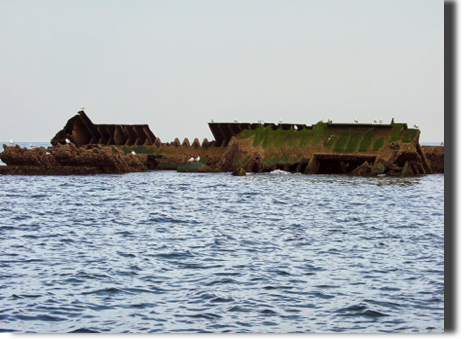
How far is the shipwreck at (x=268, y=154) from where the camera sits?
42.9 m

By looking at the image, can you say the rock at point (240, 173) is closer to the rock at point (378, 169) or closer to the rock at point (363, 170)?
the rock at point (363, 170)

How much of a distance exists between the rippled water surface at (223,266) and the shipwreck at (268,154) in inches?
581

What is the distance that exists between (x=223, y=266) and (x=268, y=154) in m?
34.1

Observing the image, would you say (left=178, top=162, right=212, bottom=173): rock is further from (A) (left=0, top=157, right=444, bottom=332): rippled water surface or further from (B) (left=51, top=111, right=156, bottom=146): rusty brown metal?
(A) (left=0, top=157, right=444, bottom=332): rippled water surface

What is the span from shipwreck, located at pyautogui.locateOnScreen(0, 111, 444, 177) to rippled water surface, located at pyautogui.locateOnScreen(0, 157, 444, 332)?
14745mm

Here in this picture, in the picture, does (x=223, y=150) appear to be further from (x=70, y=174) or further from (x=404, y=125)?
(x=404, y=125)

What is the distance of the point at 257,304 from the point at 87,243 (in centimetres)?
799

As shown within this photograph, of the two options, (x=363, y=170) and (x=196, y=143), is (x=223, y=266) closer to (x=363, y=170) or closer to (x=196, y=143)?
(x=363, y=170)

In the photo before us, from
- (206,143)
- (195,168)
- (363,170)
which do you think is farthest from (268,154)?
(206,143)

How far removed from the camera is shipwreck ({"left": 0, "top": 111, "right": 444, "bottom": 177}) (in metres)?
42.9

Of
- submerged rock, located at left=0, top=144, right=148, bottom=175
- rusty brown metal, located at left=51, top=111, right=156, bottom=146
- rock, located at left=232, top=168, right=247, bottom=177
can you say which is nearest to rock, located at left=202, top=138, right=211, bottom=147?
rusty brown metal, located at left=51, top=111, right=156, bottom=146

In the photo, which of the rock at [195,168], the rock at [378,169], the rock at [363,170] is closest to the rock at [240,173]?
the rock at [195,168]
